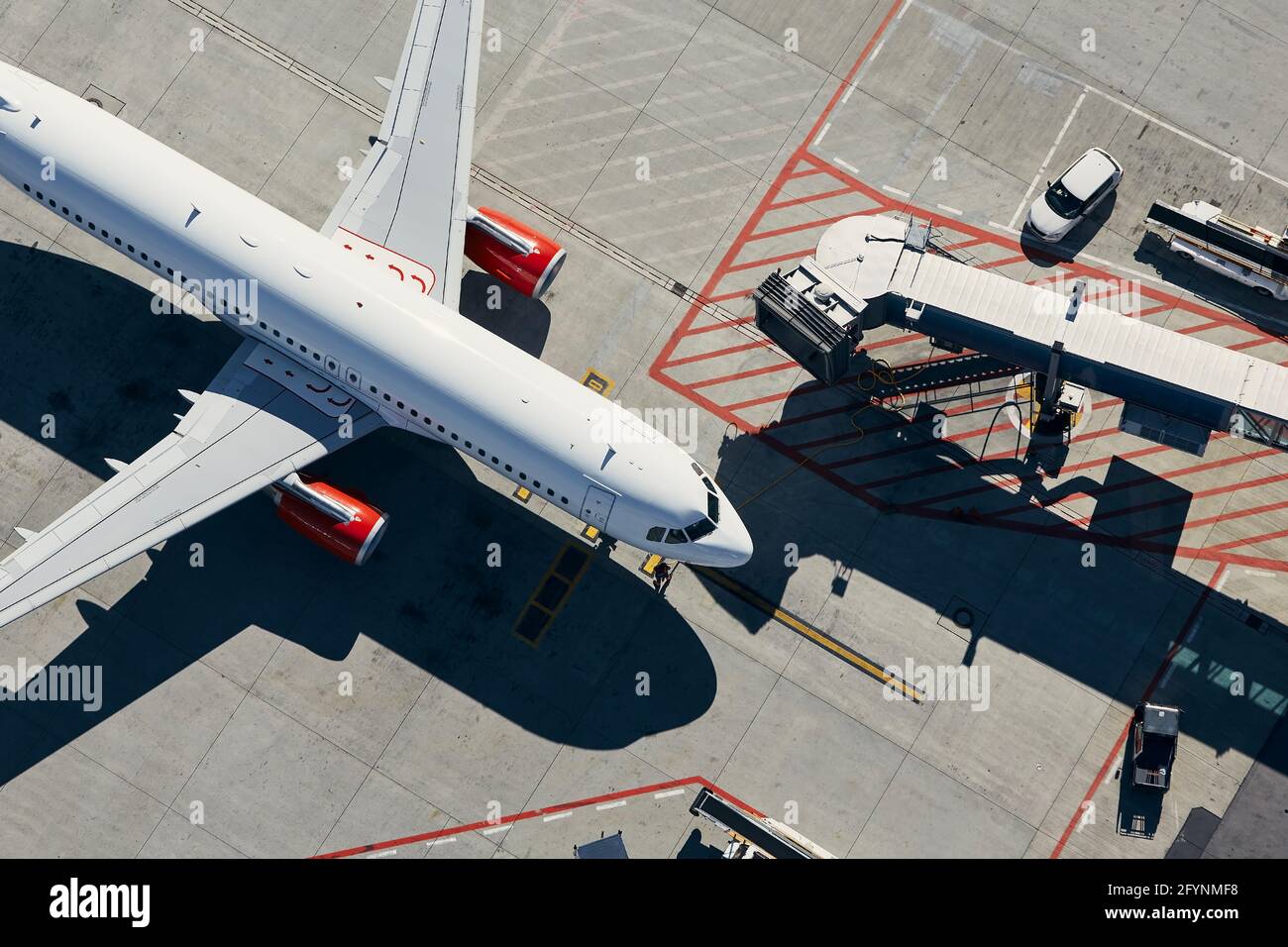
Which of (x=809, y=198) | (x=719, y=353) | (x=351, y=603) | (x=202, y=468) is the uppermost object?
(x=809, y=198)

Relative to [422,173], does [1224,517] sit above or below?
above

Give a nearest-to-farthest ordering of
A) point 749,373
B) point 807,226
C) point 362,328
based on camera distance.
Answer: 1. point 362,328
2. point 749,373
3. point 807,226

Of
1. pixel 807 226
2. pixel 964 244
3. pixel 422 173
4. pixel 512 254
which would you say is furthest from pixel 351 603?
pixel 964 244

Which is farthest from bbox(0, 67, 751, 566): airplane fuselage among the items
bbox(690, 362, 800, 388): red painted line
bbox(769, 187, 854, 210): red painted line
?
bbox(769, 187, 854, 210): red painted line

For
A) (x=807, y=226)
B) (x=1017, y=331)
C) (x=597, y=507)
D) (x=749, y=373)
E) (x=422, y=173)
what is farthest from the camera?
(x=807, y=226)

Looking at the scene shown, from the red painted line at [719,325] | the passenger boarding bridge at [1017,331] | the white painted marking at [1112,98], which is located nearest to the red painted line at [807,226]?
the red painted line at [719,325]

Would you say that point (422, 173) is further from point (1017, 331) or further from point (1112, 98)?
point (1112, 98)
